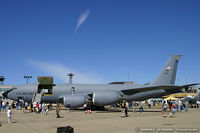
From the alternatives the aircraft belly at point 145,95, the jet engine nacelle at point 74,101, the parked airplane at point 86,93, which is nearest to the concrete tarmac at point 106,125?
the jet engine nacelle at point 74,101

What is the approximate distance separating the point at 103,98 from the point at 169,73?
1456 cm

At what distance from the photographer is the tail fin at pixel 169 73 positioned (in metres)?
35.9

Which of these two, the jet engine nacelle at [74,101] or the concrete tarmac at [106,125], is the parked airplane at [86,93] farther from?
the concrete tarmac at [106,125]

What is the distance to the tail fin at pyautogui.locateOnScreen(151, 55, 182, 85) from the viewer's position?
35.9m

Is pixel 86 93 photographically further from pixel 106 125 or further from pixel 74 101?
pixel 106 125

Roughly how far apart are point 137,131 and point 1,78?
92.0 metres

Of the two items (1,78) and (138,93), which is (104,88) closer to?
(138,93)

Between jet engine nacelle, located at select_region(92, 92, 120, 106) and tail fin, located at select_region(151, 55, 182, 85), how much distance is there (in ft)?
35.7

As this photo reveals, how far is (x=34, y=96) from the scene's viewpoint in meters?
30.8

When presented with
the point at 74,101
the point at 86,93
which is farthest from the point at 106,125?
the point at 86,93

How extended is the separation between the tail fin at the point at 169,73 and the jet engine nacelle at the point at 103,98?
10879 mm

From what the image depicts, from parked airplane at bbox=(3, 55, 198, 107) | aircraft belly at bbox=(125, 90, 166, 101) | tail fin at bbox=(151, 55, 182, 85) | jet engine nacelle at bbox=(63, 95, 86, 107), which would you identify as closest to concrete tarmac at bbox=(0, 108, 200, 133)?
jet engine nacelle at bbox=(63, 95, 86, 107)

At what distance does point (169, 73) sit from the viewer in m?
36.1

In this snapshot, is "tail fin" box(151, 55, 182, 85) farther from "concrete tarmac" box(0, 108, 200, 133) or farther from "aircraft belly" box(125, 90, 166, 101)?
"concrete tarmac" box(0, 108, 200, 133)
